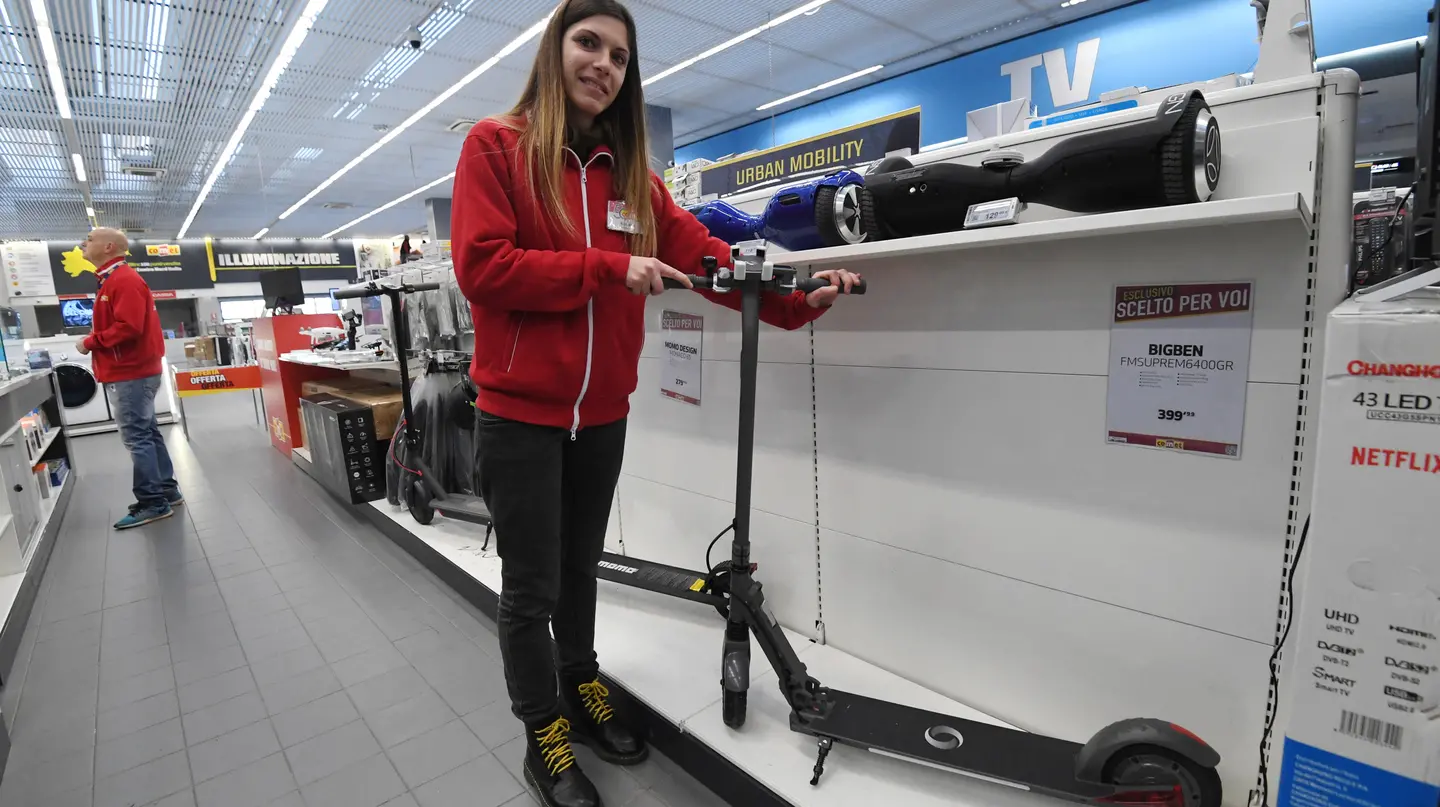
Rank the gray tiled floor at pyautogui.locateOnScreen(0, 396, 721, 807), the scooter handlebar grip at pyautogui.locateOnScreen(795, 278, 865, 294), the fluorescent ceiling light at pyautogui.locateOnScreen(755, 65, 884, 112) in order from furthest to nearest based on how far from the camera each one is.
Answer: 1. the fluorescent ceiling light at pyautogui.locateOnScreen(755, 65, 884, 112)
2. the gray tiled floor at pyautogui.locateOnScreen(0, 396, 721, 807)
3. the scooter handlebar grip at pyautogui.locateOnScreen(795, 278, 865, 294)

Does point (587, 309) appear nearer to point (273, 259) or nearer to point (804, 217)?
point (804, 217)

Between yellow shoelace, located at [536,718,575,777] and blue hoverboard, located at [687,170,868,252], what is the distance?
4.32 ft

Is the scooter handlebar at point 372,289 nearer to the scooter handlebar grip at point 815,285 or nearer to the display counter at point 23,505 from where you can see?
the display counter at point 23,505

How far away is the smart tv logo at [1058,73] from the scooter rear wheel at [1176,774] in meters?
Result: 6.94

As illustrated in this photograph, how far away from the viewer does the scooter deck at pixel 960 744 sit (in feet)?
4.15

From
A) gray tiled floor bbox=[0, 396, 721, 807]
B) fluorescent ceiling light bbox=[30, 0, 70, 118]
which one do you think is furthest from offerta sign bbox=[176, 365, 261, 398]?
gray tiled floor bbox=[0, 396, 721, 807]

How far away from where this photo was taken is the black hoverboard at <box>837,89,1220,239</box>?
1.03 m

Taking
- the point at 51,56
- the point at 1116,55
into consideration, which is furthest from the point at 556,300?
the point at 51,56

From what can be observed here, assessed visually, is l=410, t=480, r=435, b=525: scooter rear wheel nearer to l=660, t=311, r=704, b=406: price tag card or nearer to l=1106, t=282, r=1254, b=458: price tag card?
l=660, t=311, r=704, b=406: price tag card

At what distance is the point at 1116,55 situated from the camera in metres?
6.55

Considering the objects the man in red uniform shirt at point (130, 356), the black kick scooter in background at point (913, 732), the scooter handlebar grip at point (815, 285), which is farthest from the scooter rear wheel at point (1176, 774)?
the man in red uniform shirt at point (130, 356)

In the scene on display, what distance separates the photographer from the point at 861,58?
788cm

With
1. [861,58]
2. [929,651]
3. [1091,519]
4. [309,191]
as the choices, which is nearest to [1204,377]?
[1091,519]

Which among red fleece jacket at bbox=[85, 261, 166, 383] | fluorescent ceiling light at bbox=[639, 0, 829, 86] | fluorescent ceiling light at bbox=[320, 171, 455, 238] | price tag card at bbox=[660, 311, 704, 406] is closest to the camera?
price tag card at bbox=[660, 311, 704, 406]
